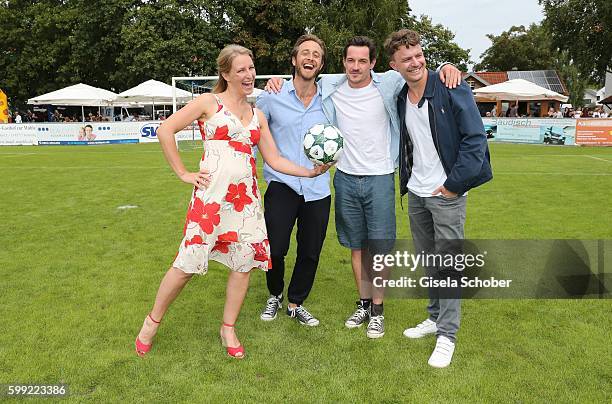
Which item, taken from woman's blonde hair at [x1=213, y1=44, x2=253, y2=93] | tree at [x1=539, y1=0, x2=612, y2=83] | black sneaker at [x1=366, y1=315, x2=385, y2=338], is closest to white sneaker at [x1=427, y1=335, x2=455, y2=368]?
black sneaker at [x1=366, y1=315, x2=385, y2=338]

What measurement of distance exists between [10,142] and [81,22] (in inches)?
602

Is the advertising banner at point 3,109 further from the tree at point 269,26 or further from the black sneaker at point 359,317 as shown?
the black sneaker at point 359,317

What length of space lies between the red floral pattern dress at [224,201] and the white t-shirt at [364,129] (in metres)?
0.68

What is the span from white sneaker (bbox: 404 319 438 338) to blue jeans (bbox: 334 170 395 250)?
643 millimetres

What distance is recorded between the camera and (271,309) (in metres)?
4.21

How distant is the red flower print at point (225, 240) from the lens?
3.36 meters

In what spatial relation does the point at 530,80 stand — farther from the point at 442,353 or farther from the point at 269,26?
the point at 442,353

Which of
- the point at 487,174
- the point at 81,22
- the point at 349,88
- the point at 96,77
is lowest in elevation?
the point at 487,174

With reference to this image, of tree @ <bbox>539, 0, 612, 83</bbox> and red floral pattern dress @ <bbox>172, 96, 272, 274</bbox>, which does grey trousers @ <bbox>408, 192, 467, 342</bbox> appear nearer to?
red floral pattern dress @ <bbox>172, 96, 272, 274</bbox>

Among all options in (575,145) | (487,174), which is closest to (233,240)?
(487,174)

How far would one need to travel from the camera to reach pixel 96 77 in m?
38.4

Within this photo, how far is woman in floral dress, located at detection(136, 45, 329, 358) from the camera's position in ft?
10.7

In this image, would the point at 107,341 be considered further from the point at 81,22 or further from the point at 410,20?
the point at 410,20

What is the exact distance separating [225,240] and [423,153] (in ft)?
4.65
